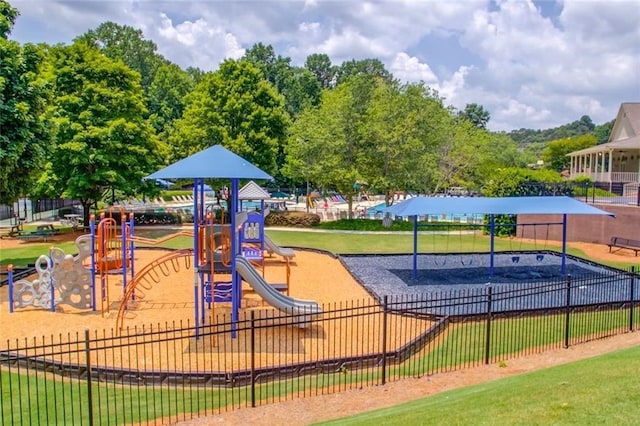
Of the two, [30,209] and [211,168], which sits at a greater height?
[211,168]

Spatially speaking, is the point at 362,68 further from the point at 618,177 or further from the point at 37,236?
the point at 37,236

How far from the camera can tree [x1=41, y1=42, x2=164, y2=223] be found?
27.8m

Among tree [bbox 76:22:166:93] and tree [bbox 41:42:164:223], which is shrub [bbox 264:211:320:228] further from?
tree [bbox 76:22:166:93]

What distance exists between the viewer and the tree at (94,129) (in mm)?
27750

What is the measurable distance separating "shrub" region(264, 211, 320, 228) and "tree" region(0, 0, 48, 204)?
1984cm

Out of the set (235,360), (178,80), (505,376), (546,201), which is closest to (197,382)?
(235,360)

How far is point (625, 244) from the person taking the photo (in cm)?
2416

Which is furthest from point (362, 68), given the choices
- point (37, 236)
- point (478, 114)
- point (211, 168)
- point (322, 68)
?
point (211, 168)

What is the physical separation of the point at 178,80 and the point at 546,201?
6790 centimetres

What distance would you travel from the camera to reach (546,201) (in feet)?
64.5

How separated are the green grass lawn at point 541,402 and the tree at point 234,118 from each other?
31.5m

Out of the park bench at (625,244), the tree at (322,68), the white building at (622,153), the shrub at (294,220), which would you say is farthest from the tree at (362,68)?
the park bench at (625,244)

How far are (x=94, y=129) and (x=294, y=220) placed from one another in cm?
1519

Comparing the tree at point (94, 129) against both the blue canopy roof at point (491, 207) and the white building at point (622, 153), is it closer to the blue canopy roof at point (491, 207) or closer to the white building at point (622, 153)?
the blue canopy roof at point (491, 207)
